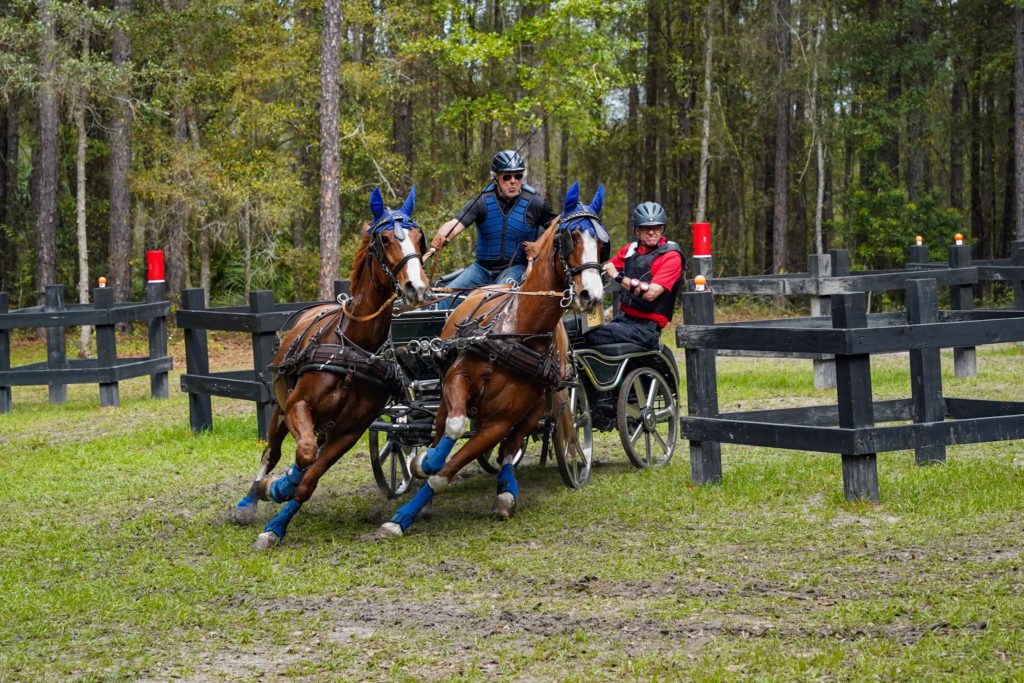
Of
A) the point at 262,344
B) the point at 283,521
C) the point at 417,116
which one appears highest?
the point at 417,116

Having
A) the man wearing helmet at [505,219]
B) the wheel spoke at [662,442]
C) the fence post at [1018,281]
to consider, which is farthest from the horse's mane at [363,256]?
the fence post at [1018,281]

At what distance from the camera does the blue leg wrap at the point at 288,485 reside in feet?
23.4

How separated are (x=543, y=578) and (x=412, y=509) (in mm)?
1346

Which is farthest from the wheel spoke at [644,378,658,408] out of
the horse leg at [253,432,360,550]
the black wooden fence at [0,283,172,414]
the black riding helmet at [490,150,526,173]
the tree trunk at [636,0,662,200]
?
the tree trunk at [636,0,662,200]

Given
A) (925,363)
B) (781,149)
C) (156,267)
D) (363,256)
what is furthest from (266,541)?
(781,149)

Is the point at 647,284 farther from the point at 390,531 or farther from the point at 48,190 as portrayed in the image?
the point at 48,190

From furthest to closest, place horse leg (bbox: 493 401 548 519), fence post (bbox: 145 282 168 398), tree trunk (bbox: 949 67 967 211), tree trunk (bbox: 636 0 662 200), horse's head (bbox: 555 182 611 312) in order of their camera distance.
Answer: tree trunk (bbox: 636 0 662 200) < tree trunk (bbox: 949 67 967 211) < fence post (bbox: 145 282 168 398) < horse leg (bbox: 493 401 548 519) < horse's head (bbox: 555 182 611 312)

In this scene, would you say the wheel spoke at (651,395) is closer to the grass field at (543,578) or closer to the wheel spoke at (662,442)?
the wheel spoke at (662,442)

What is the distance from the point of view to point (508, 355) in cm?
721

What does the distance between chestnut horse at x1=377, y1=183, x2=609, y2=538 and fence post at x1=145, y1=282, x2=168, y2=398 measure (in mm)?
8638

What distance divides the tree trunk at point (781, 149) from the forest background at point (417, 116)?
65 mm

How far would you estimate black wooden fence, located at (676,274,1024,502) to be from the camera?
287 inches

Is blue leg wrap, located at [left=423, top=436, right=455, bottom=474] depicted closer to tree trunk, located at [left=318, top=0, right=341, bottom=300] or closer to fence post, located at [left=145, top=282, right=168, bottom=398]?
fence post, located at [left=145, top=282, right=168, bottom=398]

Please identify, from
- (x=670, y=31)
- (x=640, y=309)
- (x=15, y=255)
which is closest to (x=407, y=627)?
(x=640, y=309)
